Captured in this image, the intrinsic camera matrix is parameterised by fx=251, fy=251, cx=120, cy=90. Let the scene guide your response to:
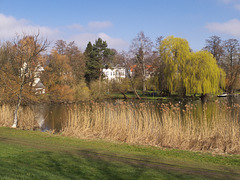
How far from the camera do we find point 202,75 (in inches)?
1373

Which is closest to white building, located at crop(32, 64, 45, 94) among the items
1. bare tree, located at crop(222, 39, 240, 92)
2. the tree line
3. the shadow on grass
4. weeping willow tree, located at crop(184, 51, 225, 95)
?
the tree line

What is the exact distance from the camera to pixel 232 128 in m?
9.88

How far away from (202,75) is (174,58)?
193 inches

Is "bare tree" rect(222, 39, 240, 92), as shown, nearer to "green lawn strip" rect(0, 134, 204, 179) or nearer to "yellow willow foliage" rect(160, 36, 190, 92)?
"yellow willow foliage" rect(160, 36, 190, 92)

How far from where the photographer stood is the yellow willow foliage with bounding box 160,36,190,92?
3636 cm

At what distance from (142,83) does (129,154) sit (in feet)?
131

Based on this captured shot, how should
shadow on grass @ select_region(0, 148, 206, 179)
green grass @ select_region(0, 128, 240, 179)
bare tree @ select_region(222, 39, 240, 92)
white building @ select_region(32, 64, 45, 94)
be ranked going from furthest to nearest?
1. bare tree @ select_region(222, 39, 240, 92)
2. white building @ select_region(32, 64, 45, 94)
3. green grass @ select_region(0, 128, 240, 179)
4. shadow on grass @ select_region(0, 148, 206, 179)

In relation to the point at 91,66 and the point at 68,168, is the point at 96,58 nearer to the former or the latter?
the point at 91,66

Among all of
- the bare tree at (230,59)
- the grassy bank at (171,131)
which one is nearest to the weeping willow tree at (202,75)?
the bare tree at (230,59)

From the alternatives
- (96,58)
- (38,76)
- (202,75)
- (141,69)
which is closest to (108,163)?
(38,76)

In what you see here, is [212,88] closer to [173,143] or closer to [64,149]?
[173,143]

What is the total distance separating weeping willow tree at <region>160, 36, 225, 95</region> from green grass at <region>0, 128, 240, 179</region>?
27109 mm

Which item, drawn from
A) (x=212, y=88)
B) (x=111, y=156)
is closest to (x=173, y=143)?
(x=111, y=156)

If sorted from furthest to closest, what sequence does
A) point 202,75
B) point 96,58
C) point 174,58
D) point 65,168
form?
point 96,58 → point 174,58 → point 202,75 → point 65,168
